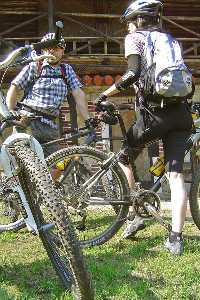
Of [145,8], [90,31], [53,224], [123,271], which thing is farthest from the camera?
[90,31]

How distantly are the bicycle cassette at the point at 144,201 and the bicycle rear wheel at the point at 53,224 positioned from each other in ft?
4.00

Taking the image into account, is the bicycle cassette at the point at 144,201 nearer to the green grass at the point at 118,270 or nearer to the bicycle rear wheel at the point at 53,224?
the green grass at the point at 118,270

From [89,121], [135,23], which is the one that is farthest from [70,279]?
[135,23]

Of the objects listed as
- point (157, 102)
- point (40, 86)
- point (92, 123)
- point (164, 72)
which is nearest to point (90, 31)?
point (40, 86)

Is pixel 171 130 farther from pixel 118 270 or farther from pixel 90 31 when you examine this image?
pixel 90 31

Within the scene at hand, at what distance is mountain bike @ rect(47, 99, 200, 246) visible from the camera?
14.5 feet

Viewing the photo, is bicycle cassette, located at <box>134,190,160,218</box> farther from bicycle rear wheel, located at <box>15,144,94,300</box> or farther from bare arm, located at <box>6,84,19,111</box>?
bare arm, located at <box>6,84,19,111</box>

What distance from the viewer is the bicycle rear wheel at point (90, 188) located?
4.43 m

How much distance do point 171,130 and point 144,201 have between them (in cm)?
61

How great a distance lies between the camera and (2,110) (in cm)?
348

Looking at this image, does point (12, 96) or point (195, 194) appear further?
point (12, 96)

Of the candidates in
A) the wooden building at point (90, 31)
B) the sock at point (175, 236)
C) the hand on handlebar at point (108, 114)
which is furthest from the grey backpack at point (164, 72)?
the wooden building at point (90, 31)

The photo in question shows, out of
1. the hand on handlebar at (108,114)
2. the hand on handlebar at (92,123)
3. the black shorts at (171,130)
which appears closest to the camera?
the black shorts at (171,130)

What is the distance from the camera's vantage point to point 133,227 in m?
4.70
